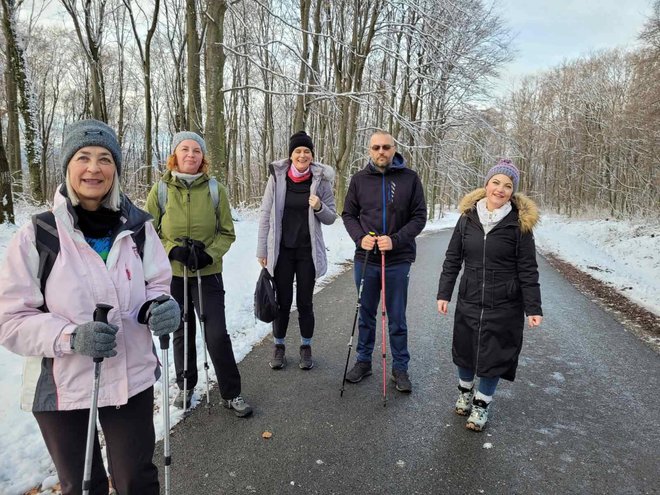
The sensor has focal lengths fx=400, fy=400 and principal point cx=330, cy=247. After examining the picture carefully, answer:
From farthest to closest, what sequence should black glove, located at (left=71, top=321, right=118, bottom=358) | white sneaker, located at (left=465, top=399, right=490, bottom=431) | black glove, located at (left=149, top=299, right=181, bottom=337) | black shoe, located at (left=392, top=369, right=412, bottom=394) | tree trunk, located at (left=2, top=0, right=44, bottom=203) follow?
tree trunk, located at (left=2, top=0, right=44, bottom=203)
black shoe, located at (left=392, top=369, right=412, bottom=394)
white sneaker, located at (left=465, top=399, right=490, bottom=431)
black glove, located at (left=149, top=299, right=181, bottom=337)
black glove, located at (left=71, top=321, right=118, bottom=358)

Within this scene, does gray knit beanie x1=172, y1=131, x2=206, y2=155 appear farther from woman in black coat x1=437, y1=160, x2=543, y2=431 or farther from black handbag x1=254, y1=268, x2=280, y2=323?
woman in black coat x1=437, y1=160, x2=543, y2=431

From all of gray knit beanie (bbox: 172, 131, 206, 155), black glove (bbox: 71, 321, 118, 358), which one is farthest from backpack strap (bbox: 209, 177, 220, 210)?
black glove (bbox: 71, 321, 118, 358)

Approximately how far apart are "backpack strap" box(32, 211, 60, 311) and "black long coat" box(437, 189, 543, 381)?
116 inches

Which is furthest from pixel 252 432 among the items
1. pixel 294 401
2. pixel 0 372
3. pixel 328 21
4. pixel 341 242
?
pixel 328 21

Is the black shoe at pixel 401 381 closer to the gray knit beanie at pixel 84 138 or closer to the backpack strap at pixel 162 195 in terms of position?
the backpack strap at pixel 162 195

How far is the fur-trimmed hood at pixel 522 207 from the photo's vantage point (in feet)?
10.7

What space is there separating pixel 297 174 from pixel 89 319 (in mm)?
2726

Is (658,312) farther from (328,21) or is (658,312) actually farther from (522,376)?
(328,21)

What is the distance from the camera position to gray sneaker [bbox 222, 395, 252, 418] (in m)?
3.40

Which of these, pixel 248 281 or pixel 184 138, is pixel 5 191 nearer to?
pixel 248 281

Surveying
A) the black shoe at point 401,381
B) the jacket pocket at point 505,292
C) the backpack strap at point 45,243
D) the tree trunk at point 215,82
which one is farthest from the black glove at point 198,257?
the tree trunk at point 215,82

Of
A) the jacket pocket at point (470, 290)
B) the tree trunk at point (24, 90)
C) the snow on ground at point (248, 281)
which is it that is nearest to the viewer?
the snow on ground at point (248, 281)

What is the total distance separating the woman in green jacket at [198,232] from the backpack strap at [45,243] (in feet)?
4.92

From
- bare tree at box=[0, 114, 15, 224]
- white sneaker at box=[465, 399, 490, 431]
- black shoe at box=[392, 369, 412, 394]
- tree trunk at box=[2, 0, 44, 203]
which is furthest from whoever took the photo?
tree trunk at box=[2, 0, 44, 203]
